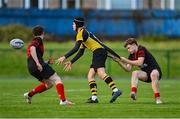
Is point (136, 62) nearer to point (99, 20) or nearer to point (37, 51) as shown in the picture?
point (37, 51)

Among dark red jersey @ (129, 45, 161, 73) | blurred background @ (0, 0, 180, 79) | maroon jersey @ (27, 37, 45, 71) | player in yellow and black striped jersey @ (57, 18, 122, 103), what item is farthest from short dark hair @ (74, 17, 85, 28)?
blurred background @ (0, 0, 180, 79)

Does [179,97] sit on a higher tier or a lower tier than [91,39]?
lower

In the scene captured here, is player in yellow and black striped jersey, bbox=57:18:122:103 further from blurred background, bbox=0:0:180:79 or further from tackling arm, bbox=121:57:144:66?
blurred background, bbox=0:0:180:79

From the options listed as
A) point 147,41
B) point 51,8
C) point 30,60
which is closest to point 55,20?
point 51,8

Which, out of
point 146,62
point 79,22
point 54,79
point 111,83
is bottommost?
point 111,83

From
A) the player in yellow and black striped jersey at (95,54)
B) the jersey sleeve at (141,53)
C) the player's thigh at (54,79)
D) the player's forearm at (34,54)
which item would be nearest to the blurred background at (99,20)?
the player in yellow and black striped jersey at (95,54)

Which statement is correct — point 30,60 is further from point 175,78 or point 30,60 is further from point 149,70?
point 175,78

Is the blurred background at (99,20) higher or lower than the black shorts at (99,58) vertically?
lower

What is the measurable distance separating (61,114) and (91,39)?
152 inches

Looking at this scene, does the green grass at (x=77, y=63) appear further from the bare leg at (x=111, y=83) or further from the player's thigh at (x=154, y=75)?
the player's thigh at (x=154, y=75)

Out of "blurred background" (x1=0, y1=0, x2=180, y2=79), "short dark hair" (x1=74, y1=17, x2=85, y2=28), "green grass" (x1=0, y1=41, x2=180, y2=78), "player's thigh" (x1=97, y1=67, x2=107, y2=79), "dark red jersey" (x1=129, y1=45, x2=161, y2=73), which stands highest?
"short dark hair" (x1=74, y1=17, x2=85, y2=28)

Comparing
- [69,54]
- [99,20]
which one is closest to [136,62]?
[69,54]

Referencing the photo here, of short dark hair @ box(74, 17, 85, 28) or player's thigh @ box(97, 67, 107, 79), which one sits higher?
short dark hair @ box(74, 17, 85, 28)

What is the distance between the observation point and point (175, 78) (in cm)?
3794
